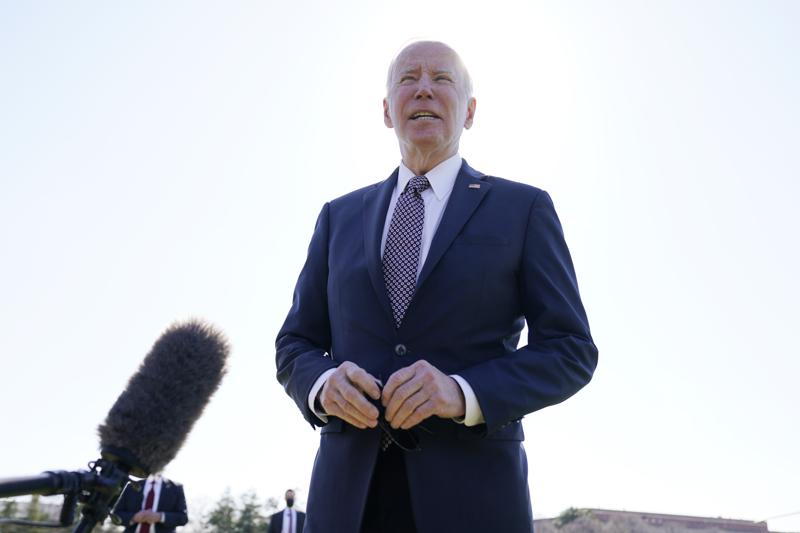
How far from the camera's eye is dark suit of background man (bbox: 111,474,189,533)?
Result: 35.5 ft

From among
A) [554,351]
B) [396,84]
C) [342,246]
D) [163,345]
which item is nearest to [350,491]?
[554,351]

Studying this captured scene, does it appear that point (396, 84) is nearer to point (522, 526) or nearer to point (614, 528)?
point (522, 526)

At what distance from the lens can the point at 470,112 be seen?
298 centimetres

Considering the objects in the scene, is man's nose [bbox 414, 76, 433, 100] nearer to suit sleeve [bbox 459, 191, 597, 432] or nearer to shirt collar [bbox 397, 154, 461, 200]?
shirt collar [bbox 397, 154, 461, 200]

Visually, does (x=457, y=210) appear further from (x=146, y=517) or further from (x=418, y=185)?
(x=146, y=517)

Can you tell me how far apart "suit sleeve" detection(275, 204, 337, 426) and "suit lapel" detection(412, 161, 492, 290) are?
0.43 metres

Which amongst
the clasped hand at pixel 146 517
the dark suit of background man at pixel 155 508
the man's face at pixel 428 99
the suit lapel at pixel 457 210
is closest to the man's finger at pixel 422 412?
the suit lapel at pixel 457 210

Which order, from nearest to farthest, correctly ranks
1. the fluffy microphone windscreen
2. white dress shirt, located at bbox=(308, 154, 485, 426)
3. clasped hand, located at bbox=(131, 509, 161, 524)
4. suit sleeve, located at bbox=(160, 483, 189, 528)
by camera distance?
white dress shirt, located at bbox=(308, 154, 485, 426) < the fluffy microphone windscreen < clasped hand, located at bbox=(131, 509, 161, 524) < suit sleeve, located at bbox=(160, 483, 189, 528)

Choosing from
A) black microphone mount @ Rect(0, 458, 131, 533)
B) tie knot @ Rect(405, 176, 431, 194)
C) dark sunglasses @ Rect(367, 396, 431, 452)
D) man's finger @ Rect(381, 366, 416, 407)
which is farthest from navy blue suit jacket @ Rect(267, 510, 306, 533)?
man's finger @ Rect(381, 366, 416, 407)

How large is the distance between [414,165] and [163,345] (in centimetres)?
119

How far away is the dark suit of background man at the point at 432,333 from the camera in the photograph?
7.00 feet

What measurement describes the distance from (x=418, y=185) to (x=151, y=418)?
124 centimetres

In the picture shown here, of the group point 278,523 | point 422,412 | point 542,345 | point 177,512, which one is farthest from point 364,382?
point 278,523

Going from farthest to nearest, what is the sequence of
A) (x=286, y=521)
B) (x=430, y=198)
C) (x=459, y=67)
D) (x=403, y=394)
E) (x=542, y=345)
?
(x=286, y=521) → (x=459, y=67) → (x=430, y=198) → (x=542, y=345) → (x=403, y=394)
